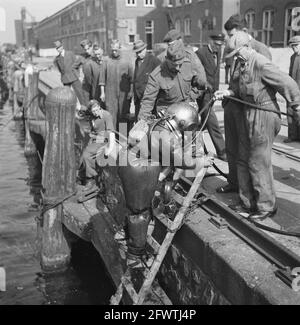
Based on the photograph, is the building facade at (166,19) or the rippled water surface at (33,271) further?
the building facade at (166,19)

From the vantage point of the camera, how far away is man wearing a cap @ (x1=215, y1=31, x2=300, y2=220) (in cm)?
433

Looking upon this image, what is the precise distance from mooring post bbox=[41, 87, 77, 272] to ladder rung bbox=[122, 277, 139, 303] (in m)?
2.31

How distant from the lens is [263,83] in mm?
4438

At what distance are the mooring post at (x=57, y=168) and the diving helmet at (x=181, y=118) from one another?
2391mm

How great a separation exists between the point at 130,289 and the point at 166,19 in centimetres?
4397

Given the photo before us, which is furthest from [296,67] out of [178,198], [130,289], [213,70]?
[130,289]

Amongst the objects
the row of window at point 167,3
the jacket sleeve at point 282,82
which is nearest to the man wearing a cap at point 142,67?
the jacket sleeve at point 282,82

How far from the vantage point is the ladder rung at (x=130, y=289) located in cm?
415

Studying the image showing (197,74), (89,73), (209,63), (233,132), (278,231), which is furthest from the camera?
(89,73)

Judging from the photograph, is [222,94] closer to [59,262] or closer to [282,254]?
[282,254]

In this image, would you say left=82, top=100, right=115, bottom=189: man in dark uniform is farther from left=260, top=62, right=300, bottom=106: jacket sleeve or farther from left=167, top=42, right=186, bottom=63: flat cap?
left=260, top=62, right=300, bottom=106: jacket sleeve

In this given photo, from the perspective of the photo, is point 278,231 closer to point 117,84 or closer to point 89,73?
point 117,84

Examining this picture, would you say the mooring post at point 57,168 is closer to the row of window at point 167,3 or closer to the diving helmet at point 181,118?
the diving helmet at point 181,118
